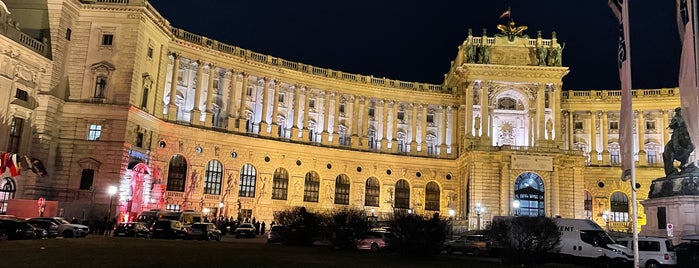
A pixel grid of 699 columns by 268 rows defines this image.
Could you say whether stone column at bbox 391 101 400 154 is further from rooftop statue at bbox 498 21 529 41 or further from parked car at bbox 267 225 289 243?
parked car at bbox 267 225 289 243

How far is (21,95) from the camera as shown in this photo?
39.7 meters

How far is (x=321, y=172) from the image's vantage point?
62.4 metres

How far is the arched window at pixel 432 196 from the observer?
6625 cm

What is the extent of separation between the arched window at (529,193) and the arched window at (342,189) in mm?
18523

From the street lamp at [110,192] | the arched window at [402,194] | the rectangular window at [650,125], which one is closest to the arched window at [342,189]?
the arched window at [402,194]

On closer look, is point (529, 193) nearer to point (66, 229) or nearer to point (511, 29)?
point (511, 29)

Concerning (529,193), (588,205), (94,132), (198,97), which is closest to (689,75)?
(94,132)

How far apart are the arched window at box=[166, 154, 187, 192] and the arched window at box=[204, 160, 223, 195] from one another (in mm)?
2467

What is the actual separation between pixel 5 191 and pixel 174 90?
1814 centimetres

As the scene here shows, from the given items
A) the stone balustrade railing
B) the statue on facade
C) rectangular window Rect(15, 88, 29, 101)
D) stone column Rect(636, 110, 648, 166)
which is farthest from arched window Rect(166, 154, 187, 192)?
stone column Rect(636, 110, 648, 166)

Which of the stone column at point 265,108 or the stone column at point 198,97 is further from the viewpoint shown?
the stone column at point 265,108

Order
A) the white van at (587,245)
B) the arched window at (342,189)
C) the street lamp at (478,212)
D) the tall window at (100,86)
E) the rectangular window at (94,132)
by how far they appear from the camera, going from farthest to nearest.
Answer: the arched window at (342,189) < the street lamp at (478,212) < the tall window at (100,86) < the rectangular window at (94,132) < the white van at (587,245)

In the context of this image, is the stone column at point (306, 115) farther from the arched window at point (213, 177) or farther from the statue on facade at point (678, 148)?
the statue on facade at point (678, 148)

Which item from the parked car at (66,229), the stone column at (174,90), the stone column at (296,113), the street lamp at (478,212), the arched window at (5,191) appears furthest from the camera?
the stone column at (296,113)
